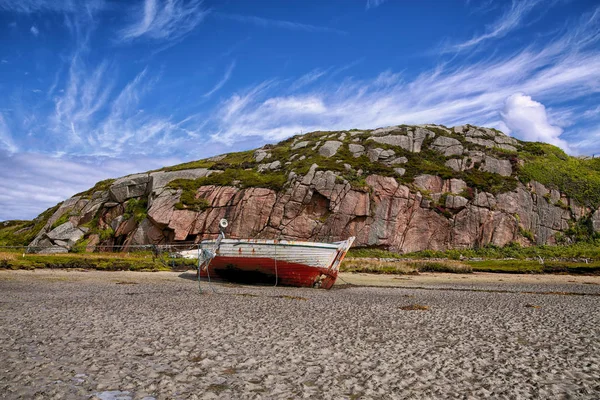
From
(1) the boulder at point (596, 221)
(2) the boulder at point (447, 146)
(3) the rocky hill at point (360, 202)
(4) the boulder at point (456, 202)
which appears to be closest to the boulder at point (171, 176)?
(3) the rocky hill at point (360, 202)

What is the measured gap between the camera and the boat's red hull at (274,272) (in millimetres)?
25250

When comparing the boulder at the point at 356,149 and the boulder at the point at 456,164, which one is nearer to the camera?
the boulder at the point at 456,164

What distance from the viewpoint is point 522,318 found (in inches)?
502

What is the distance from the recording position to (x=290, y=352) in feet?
27.5

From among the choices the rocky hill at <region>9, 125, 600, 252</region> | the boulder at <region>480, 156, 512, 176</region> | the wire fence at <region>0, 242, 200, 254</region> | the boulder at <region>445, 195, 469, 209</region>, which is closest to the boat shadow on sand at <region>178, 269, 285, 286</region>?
the wire fence at <region>0, 242, 200, 254</region>

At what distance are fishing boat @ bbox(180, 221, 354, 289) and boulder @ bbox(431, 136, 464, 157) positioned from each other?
44861mm

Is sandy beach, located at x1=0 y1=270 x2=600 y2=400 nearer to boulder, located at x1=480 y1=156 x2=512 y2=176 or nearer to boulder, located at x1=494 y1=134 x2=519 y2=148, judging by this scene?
boulder, located at x1=480 y1=156 x2=512 y2=176

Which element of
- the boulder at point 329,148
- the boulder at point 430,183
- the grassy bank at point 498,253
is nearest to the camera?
the grassy bank at point 498,253

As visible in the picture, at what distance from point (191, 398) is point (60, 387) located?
2.16 m

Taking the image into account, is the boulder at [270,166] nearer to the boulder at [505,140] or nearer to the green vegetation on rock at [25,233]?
the green vegetation on rock at [25,233]

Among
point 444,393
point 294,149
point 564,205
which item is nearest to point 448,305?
point 444,393

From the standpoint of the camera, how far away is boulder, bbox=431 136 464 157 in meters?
65.0

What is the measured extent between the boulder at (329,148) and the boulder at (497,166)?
23.4 meters

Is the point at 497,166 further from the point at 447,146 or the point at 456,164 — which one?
the point at 447,146
